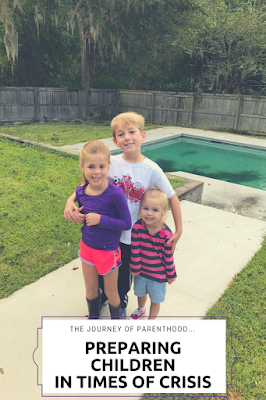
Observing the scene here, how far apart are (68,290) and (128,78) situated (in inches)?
763

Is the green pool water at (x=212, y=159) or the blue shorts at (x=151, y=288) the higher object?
the blue shorts at (x=151, y=288)

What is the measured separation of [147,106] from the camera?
1673cm

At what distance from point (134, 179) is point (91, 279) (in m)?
0.77

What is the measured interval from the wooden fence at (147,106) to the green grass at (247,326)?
41.0 ft

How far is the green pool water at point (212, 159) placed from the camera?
29.9 feet

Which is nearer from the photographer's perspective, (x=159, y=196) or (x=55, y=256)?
(x=159, y=196)

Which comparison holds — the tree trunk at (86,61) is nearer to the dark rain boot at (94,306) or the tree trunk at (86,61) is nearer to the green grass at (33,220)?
the green grass at (33,220)

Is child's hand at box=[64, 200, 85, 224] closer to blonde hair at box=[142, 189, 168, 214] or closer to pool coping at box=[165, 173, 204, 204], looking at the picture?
blonde hair at box=[142, 189, 168, 214]

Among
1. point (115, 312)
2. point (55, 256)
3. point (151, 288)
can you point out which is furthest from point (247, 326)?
point (55, 256)

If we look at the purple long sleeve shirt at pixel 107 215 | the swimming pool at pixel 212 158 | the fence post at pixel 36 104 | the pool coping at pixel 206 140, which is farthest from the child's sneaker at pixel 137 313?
the fence post at pixel 36 104

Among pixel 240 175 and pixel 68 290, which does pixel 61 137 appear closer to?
pixel 240 175

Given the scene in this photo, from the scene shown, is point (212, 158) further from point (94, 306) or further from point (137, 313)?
point (94, 306)

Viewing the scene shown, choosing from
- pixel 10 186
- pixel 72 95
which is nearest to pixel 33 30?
pixel 72 95

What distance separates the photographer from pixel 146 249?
2086 mm
